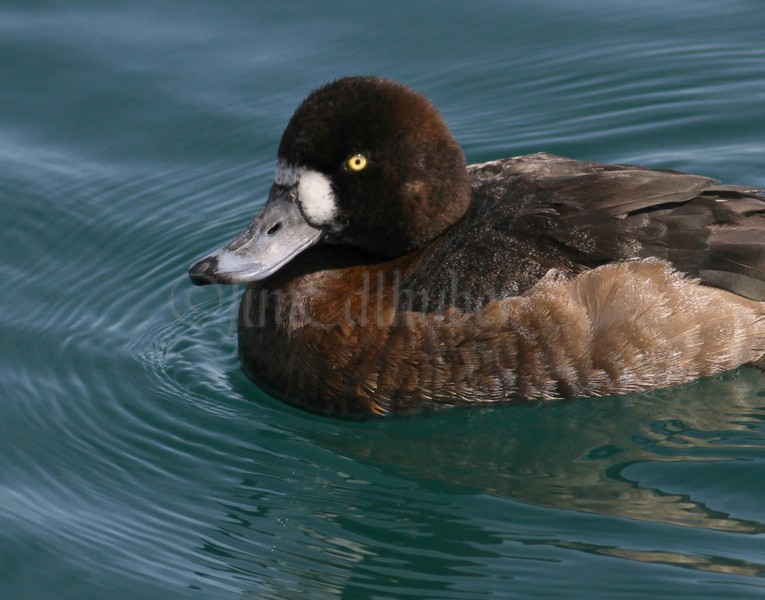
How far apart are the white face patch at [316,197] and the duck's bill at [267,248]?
0.20 feet

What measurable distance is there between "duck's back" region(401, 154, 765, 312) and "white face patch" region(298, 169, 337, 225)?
49 centimetres

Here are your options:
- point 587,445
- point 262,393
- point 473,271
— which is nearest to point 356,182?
point 473,271

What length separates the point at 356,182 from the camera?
6.39m

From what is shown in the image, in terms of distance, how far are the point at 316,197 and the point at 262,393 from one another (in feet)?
3.44

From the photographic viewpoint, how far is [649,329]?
631cm

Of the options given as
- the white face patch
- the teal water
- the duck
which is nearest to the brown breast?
the duck

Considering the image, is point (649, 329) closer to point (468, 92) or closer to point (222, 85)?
point (468, 92)

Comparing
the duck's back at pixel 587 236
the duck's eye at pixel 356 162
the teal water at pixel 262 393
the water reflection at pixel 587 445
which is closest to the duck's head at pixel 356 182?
the duck's eye at pixel 356 162

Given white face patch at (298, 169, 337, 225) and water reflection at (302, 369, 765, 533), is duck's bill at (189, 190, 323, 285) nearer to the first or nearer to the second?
white face patch at (298, 169, 337, 225)

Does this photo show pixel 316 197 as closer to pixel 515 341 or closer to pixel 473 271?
pixel 473 271

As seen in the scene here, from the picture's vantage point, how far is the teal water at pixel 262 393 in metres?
5.50

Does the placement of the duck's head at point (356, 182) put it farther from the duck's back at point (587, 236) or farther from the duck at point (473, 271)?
the duck's back at point (587, 236)

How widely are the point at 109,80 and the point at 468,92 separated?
249 centimetres

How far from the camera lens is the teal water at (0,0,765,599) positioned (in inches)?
217
